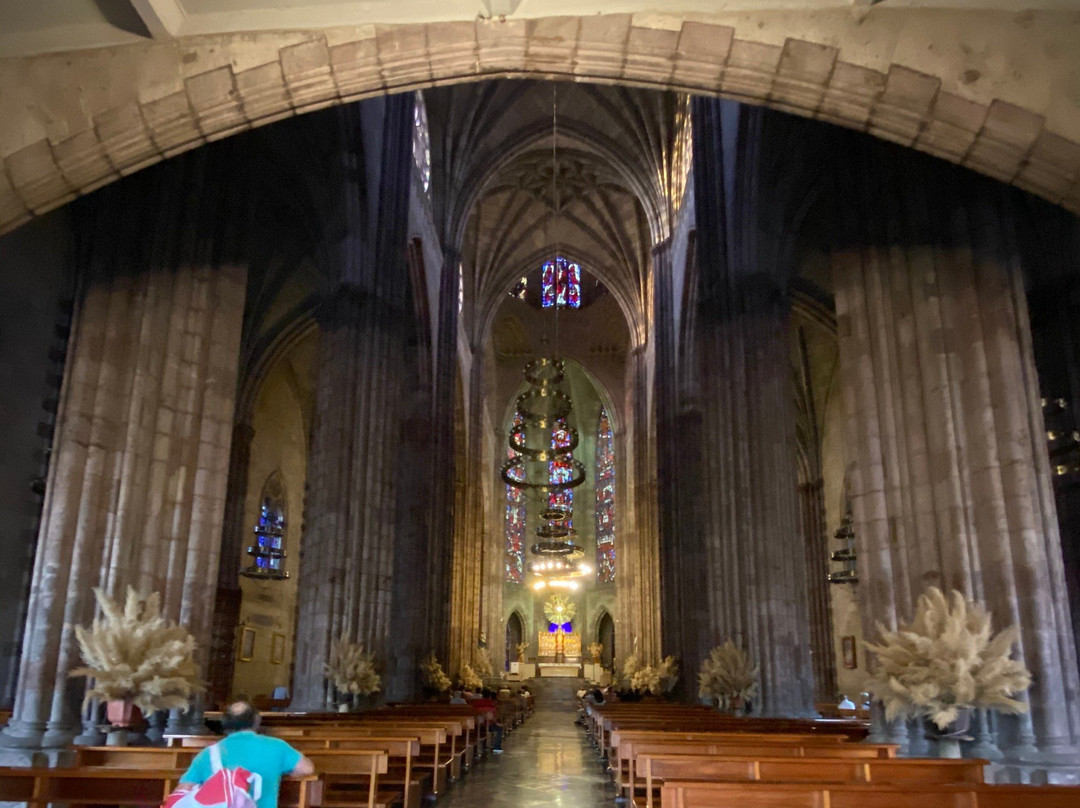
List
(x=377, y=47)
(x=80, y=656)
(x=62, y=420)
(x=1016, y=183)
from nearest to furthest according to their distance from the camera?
(x=1016, y=183) → (x=377, y=47) → (x=80, y=656) → (x=62, y=420)

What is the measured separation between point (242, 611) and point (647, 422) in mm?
15660

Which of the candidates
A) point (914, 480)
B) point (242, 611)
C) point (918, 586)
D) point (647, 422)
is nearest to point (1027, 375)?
point (914, 480)

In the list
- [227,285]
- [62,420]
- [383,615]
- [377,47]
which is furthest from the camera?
[383,615]

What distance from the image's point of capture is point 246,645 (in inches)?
935

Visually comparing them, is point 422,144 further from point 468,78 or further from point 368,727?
point 368,727

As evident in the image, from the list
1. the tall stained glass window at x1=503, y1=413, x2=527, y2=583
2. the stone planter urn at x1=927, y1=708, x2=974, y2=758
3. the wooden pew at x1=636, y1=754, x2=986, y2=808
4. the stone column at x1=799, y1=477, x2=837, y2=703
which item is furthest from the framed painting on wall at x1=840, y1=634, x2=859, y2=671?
the tall stained glass window at x1=503, y1=413, x2=527, y2=583

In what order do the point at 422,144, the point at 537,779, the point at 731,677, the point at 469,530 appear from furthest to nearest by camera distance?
the point at 469,530 < the point at 422,144 < the point at 731,677 < the point at 537,779

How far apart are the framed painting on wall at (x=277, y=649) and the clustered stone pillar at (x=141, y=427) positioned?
17312 mm

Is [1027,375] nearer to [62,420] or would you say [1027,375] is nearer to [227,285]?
[227,285]

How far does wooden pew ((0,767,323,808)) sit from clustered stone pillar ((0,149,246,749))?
338 cm

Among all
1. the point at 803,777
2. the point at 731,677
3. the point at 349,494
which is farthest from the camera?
the point at 349,494

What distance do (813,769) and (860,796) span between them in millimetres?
1137

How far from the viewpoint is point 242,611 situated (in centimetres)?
2388

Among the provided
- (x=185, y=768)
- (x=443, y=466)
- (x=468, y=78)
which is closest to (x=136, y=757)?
(x=185, y=768)
